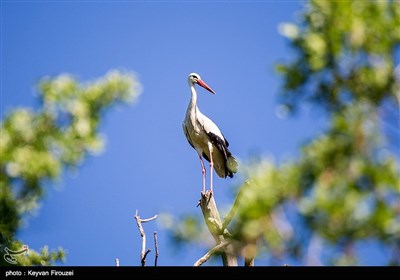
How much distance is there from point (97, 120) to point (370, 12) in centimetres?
151

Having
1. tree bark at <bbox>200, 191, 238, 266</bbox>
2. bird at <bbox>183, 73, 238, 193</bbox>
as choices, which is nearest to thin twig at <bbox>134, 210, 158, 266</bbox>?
tree bark at <bbox>200, 191, 238, 266</bbox>

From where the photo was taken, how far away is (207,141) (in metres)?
11.2

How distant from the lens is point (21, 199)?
2.70 metres

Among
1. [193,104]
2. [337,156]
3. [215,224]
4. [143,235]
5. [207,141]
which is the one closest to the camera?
[337,156]

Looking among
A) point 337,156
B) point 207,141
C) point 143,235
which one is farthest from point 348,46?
point 207,141

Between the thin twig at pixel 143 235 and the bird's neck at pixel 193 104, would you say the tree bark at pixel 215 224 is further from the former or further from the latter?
the bird's neck at pixel 193 104

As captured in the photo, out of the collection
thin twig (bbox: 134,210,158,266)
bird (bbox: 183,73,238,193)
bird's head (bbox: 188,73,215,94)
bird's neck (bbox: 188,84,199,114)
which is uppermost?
bird's head (bbox: 188,73,215,94)

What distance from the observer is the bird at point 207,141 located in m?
11.1

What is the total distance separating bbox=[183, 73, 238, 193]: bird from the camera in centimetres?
1114

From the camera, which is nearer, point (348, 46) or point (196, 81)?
point (348, 46)

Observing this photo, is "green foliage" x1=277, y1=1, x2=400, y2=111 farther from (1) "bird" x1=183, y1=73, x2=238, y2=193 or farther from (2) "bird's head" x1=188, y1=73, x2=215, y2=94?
(2) "bird's head" x1=188, y1=73, x2=215, y2=94

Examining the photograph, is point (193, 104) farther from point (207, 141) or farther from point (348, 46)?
point (348, 46)

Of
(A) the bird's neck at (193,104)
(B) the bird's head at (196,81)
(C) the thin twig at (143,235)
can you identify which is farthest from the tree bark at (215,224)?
(B) the bird's head at (196,81)

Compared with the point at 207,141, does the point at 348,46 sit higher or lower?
lower
